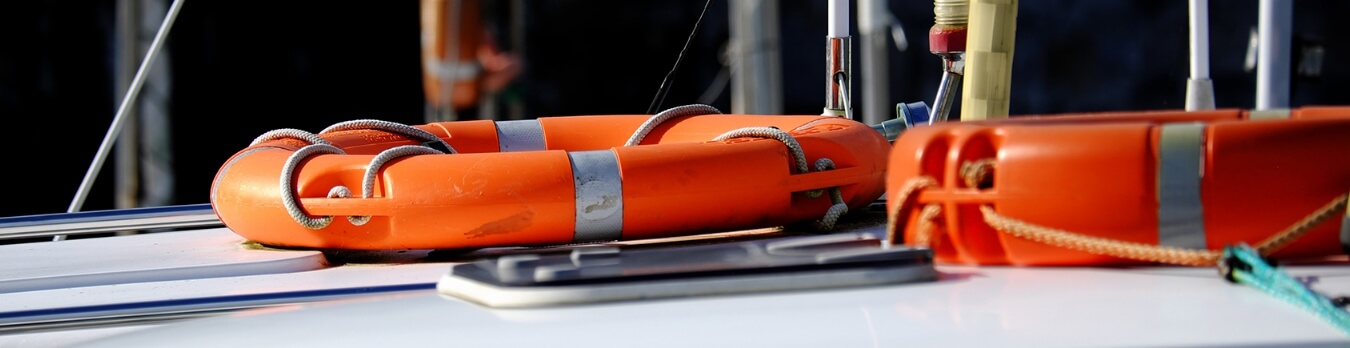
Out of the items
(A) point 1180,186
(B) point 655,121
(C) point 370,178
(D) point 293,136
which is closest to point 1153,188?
(A) point 1180,186

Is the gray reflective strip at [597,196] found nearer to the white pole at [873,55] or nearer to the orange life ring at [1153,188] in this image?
the orange life ring at [1153,188]

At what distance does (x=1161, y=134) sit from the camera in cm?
134

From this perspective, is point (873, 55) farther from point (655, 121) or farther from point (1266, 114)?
point (1266, 114)

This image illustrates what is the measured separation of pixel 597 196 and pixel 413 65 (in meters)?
8.94

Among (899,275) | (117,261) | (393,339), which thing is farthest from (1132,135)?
(117,261)

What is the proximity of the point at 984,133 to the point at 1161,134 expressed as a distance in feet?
0.53

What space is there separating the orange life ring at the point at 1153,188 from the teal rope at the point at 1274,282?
1.1 inches

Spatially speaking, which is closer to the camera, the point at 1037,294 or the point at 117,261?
the point at 1037,294

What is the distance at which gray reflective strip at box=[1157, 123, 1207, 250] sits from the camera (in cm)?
133

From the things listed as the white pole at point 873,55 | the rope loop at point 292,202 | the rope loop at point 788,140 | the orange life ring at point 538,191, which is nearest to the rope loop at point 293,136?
the orange life ring at point 538,191

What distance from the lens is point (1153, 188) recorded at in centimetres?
134

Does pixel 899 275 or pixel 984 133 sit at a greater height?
pixel 984 133

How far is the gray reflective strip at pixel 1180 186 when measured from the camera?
A: 4.37 ft

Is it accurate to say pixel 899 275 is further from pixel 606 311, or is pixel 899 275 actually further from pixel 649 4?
pixel 649 4
